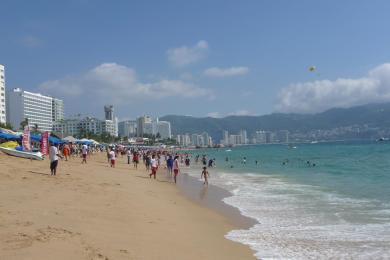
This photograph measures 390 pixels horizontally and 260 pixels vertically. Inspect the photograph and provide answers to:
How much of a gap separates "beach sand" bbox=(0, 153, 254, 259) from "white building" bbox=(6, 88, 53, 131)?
5596 inches

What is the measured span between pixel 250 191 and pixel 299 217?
7892 millimetres

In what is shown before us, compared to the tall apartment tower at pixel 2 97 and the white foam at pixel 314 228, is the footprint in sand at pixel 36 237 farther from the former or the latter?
the tall apartment tower at pixel 2 97

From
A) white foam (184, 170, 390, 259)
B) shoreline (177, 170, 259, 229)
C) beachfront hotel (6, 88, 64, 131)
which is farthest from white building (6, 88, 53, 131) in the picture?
white foam (184, 170, 390, 259)

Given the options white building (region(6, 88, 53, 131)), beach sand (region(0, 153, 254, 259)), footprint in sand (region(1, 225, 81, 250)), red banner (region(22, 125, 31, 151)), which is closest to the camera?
footprint in sand (region(1, 225, 81, 250))

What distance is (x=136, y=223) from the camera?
31.6ft

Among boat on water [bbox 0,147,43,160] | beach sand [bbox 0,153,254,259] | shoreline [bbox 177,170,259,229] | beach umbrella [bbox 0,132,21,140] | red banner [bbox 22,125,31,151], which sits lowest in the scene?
shoreline [bbox 177,170,259,229]

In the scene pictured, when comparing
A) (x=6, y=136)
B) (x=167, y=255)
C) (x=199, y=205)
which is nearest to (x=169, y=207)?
(x=199, y=205)

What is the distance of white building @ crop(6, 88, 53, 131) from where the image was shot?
15800 centimetres

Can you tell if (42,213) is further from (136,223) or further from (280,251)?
(280,251)

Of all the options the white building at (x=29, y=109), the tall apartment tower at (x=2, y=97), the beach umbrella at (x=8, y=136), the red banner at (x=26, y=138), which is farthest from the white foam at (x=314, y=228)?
the white building at (x=29, y=109)

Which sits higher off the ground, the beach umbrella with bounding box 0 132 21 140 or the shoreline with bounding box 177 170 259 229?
the beach umbrella with bounding box 0 132 21 140

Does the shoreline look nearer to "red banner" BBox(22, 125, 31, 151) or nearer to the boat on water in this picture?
the boat on water

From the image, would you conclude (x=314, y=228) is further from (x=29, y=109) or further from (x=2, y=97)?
(x=29, y=109)

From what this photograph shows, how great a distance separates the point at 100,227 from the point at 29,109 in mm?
165135
